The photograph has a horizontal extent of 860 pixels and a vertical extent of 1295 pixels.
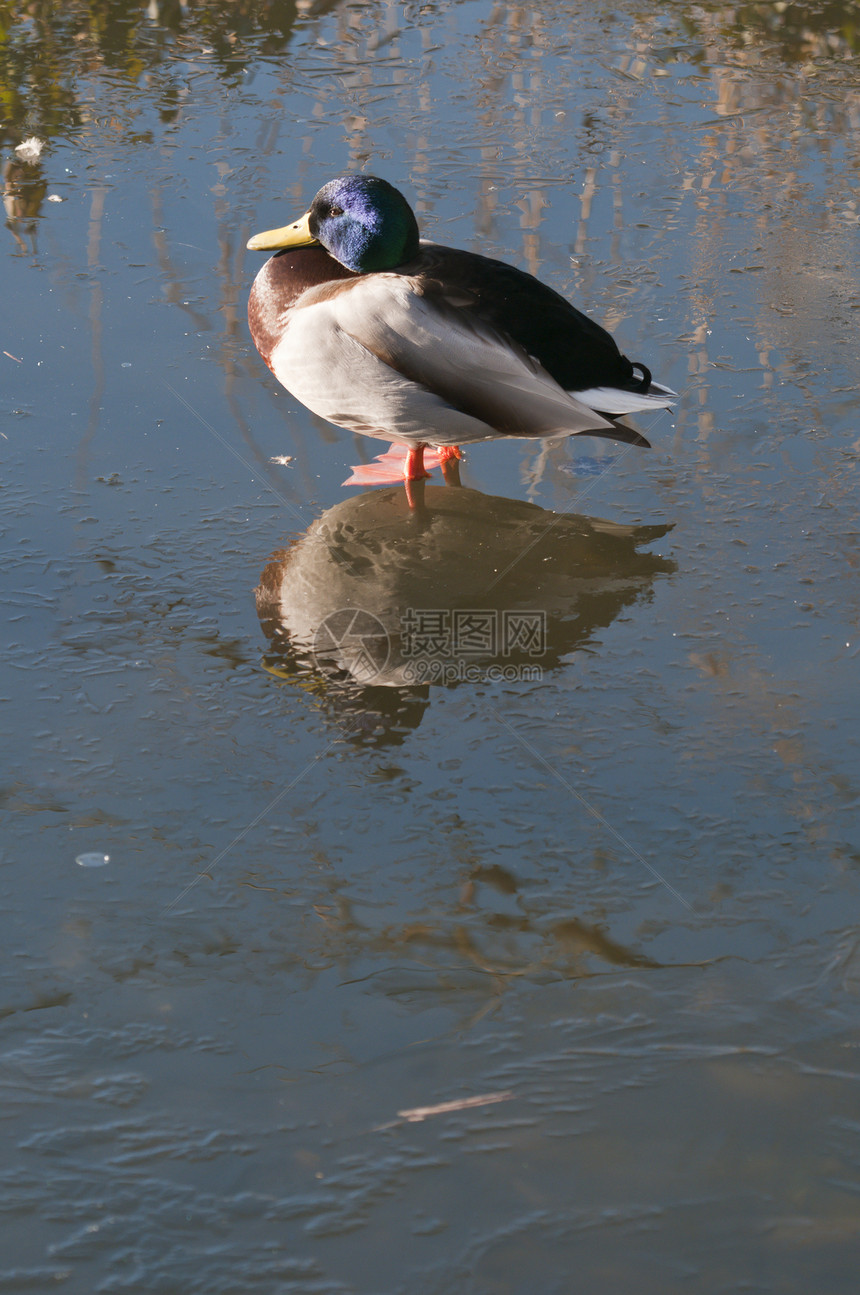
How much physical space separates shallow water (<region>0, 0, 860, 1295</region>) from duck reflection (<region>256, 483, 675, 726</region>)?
1cm

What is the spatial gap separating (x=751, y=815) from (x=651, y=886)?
0.89ft

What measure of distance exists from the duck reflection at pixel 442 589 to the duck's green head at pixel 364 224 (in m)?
0.61

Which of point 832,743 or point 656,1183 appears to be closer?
point 656,1183

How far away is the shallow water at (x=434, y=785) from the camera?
1569 millimetres

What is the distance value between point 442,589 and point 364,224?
3.22ft

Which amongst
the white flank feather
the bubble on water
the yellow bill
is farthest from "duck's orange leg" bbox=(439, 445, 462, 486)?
the bubble on water

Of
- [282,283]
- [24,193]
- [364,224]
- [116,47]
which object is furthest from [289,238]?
[116,47]

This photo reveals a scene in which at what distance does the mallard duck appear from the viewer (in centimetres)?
286

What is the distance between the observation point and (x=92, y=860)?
207 cm

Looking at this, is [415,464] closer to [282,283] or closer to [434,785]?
[282,283]

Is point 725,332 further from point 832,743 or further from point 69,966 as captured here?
point 69,966

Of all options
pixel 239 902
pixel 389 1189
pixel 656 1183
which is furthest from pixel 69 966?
pixel 656 1183

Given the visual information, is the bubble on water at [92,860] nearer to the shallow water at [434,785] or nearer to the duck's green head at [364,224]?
the shallow water at [434,785]

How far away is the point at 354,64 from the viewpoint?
225 inches
